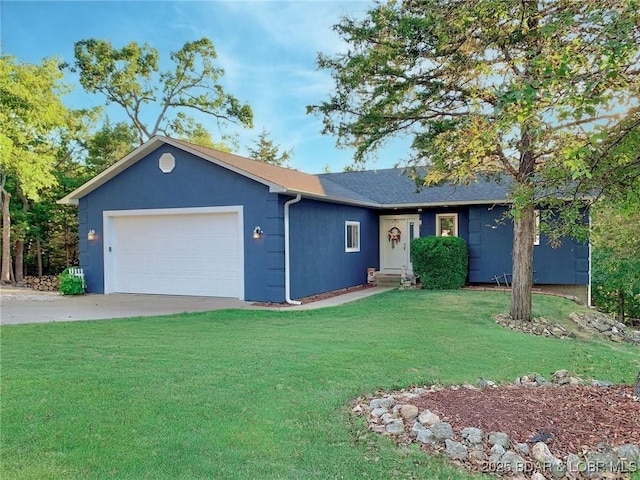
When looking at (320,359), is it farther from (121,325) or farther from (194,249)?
(194,249)

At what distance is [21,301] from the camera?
11195 millimetres

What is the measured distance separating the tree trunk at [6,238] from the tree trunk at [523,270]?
16.7 meters

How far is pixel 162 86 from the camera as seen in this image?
2472cm

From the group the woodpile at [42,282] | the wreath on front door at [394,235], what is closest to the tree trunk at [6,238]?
the woodpile at [42,282]

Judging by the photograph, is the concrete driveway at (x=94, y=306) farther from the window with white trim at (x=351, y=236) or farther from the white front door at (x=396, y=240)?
the white front door at (x=396, y=240)

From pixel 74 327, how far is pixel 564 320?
982 cm

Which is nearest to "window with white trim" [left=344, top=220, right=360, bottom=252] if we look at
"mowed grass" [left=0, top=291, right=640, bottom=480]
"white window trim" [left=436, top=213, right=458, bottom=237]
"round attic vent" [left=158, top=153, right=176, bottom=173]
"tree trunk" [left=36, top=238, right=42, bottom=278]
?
"white window trim" [left=436, top=213, right=458, bottom=237]

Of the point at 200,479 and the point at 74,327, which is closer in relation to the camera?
the point at 200,479

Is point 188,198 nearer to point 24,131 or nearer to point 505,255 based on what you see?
point 24,131

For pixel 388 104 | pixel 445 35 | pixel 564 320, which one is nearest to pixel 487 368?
pixel 445 35

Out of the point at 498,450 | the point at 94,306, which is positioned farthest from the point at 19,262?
the point at 498,450

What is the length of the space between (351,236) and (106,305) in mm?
7211

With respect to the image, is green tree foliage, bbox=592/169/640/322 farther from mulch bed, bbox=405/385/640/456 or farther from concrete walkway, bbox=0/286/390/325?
concrete walkway, bbox=0/286/390/325

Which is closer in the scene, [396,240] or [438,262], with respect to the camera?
[438,262]
